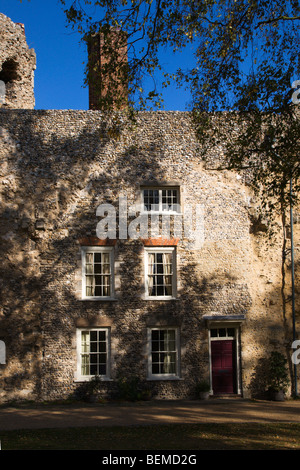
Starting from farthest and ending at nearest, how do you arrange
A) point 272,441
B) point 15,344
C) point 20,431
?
point 15,344
point 20,431
point 272,441

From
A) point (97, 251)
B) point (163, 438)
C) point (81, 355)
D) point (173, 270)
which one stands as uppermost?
point (97, 251)

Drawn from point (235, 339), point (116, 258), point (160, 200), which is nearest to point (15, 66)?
point (160, 200)

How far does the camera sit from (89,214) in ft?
60.4

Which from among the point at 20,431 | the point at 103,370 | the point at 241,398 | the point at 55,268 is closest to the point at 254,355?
the point at 241,398

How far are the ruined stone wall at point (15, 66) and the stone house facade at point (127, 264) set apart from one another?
256 inches

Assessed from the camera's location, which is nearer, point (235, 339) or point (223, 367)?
point (223, 367)

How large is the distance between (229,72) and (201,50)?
32.4 inches

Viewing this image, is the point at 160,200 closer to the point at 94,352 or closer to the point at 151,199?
the point at 151,199

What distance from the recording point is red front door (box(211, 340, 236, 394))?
18500 mm

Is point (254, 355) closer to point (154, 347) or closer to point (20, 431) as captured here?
point (154, 347)

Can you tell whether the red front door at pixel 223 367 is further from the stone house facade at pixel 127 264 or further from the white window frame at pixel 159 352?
the white window frame at pixel 159 352

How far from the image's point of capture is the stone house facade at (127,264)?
58.5ft

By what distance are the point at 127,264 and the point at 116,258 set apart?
0.41m

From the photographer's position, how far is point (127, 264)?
60.5ft
